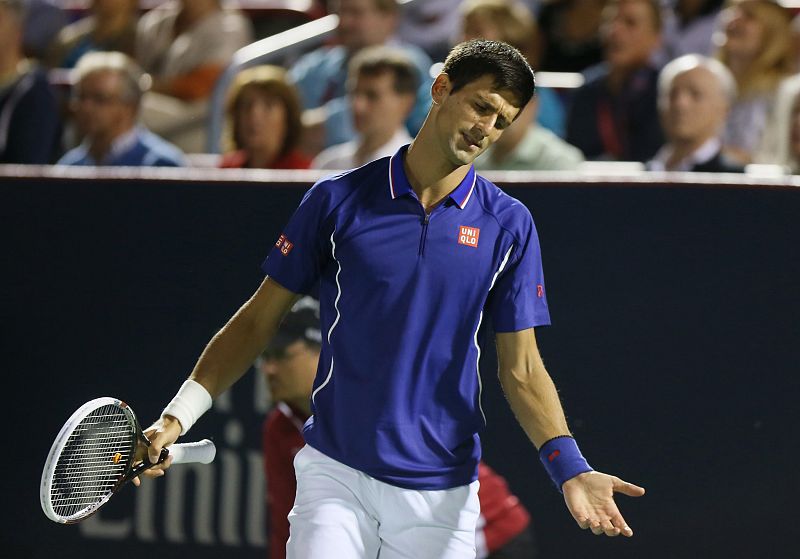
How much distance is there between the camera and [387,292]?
10.2 feet

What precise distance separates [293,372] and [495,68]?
1.51 m

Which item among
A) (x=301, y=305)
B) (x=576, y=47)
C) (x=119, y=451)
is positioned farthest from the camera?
(x=576, y=47)

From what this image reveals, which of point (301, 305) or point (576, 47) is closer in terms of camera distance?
point (301, 305)

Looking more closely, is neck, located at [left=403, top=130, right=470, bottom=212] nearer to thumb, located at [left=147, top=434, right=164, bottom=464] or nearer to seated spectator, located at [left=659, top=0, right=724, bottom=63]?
thumb, located at [left=147, top=434, right=164, bottom=464]

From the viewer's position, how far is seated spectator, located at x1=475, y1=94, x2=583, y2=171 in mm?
5559

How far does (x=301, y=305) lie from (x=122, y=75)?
2.13 meters

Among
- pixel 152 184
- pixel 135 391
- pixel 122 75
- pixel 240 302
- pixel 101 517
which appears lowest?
pixel 101 517

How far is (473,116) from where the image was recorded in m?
3.02

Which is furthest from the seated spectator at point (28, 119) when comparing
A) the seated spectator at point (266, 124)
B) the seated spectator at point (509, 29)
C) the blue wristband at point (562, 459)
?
the blue wristband at point (562, 459)

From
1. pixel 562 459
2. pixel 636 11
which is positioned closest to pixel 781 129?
pixel 636 11

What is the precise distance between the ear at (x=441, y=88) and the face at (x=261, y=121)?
2742 mm

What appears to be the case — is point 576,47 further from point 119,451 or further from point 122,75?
point 119,451

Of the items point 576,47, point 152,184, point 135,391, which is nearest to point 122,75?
point 152,184

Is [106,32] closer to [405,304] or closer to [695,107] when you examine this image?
[695,107]
